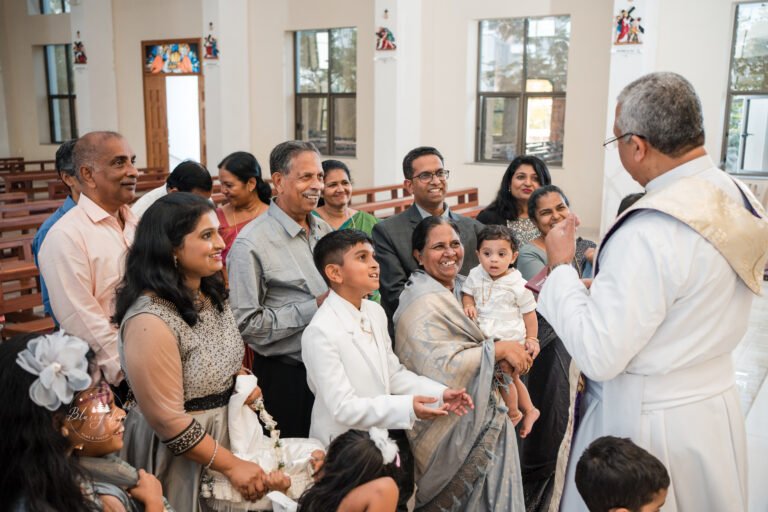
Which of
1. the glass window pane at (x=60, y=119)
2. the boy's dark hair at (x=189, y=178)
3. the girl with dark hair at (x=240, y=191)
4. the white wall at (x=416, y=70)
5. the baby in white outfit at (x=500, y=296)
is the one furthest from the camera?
the glass window pane at (x=60, y=119)

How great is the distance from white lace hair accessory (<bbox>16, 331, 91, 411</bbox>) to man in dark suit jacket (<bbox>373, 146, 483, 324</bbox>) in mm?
1472

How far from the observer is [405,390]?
7.11ft

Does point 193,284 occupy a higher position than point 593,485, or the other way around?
point 193,284

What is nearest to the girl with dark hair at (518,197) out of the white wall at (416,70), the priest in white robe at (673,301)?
the priest in white robe at (673,301)

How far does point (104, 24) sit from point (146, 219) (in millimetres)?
13243

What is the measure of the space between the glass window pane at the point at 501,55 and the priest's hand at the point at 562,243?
9093 millimetres

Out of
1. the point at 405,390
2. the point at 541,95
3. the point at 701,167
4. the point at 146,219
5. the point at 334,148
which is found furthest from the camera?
the point at 334,148

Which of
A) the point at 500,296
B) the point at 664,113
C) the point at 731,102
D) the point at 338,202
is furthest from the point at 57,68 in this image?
the point at 664,113

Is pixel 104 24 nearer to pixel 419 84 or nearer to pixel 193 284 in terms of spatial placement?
pixel 419 84

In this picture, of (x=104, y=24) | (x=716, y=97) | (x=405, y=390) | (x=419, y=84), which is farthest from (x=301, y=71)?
(x=405, y=390)

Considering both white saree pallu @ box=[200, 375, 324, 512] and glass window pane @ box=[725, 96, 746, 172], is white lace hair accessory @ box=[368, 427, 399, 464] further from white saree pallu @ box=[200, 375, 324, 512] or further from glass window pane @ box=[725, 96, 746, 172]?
glass window pane @ box=[725, 96, 746, 172]

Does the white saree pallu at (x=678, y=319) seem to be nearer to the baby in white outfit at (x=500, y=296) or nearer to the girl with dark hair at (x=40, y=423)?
the baby in white outfit at (x=500, y=296)

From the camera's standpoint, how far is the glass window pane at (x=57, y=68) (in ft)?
50.4

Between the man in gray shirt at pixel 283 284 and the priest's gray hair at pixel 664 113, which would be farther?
the man in gray shirt at pixel 283 284
